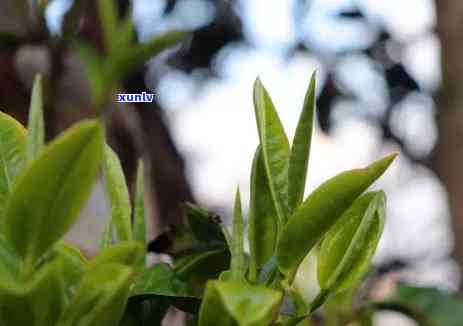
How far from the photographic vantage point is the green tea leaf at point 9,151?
0.82 feet

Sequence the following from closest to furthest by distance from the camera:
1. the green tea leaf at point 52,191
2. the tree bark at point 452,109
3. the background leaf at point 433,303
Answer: the green tea leaf at point 52,191, the background leaf at point 433,303, the tree bark at point 452,109

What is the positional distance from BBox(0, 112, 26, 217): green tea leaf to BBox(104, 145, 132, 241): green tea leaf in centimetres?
3

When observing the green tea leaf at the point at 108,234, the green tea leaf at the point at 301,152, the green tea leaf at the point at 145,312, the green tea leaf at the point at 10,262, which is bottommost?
the green tea leaf at the point at 145,312

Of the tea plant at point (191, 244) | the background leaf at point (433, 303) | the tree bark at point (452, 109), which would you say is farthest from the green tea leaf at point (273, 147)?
the tree bark at point (452, 109)

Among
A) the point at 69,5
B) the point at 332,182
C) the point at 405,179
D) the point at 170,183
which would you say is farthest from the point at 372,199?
the point at 405,179

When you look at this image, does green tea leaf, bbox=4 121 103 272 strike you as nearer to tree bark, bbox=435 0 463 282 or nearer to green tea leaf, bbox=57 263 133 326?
green tea leaf, bbox=57 263 133 326

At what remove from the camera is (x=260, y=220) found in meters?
0.27

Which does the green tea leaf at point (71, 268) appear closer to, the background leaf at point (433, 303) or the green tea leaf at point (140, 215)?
the green tea leaf at point (140, 215)

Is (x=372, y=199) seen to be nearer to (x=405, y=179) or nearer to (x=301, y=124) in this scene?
(x=301, y=124)

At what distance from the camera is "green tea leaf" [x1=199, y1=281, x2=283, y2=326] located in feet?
0.65

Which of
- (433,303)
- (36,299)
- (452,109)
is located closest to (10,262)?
(36,299)

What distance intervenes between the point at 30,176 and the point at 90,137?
0.02 meters

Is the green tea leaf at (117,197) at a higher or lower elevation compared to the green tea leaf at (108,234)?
higher

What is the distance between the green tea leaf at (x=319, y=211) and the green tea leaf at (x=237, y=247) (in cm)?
1
